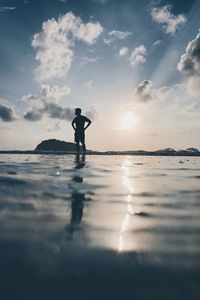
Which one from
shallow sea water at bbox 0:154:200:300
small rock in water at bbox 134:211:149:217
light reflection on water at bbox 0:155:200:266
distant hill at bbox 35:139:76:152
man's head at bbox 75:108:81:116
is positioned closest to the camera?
shallow sea water at bbox 0:154:200:300

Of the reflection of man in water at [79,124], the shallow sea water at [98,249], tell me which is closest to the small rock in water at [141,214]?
the shallow sea water at [98,249]

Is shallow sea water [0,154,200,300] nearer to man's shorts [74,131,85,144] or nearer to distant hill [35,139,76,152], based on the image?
man's shorts [74,131,85,144]

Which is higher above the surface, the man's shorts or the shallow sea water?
the man's shorts

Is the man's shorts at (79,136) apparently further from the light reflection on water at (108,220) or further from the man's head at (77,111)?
the light reflection on water at (108,220)

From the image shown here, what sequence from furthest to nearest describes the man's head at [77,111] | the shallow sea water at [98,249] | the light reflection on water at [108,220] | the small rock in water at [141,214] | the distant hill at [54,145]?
the distant hill at [54,145] → the man's head at [77,111] → the small rock in water at [141,214] → the light reflection on water at [108,220] → the shallow sea water at [98,249]

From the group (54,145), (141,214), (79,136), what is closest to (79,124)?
(79,136)

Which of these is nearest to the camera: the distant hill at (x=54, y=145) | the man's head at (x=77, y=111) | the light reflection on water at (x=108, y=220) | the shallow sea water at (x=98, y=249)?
the shallow sea water at (x=98, y=249)

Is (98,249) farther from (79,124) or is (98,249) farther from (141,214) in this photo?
(79,124)

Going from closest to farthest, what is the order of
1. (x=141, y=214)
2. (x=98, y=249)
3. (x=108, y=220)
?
(x=98, y=249), (x=108, y=220), (x=141, y=214)

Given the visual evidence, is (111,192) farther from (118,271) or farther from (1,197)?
(118,271)

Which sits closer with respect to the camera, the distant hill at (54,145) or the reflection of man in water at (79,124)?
the reflection of man in water at (79,124)

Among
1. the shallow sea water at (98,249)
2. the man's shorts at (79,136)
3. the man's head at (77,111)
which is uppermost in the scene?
the man's head at (77,111)

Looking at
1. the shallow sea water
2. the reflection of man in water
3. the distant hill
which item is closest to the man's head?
the reflection of man in water

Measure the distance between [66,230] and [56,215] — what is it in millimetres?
543
